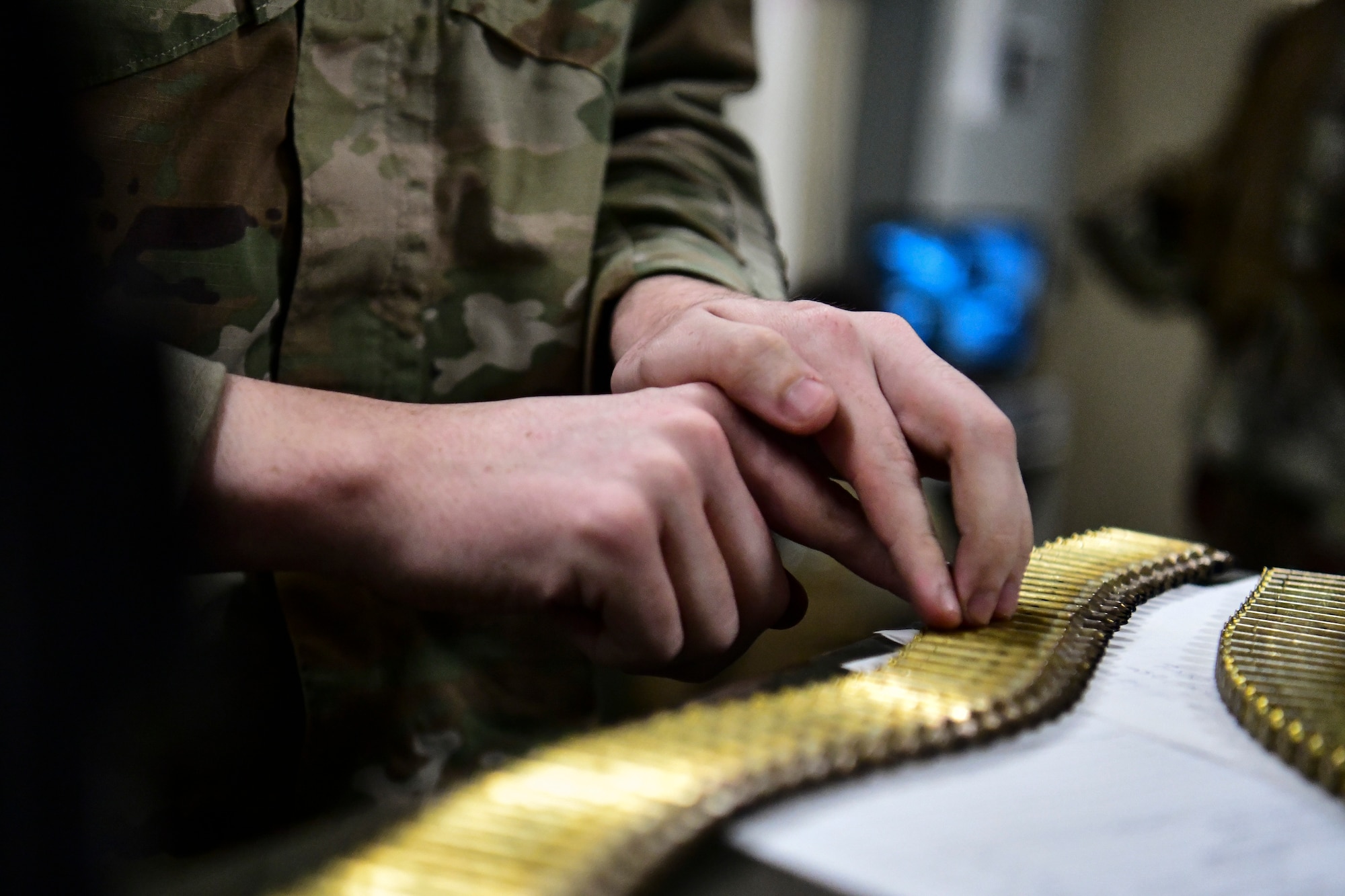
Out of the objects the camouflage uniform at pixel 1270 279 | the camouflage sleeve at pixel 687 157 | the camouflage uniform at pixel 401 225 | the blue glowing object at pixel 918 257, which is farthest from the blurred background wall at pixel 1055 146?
the camouflage uniform at pixel 401 225

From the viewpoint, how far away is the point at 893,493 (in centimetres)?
63

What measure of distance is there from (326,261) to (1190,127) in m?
3.98

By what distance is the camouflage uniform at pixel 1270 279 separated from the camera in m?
2.13

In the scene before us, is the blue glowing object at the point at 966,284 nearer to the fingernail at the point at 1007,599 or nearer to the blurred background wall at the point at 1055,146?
the blurred background wall at the point at 1055,146

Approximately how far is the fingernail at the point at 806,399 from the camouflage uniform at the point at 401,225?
0.81ft

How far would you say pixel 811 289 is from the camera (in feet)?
10.1

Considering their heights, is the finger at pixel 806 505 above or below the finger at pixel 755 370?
below

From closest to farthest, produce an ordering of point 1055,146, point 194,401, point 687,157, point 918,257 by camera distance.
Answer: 1. point 194,401
2. point 687,157
3. point 918,257
4. point 1055,146

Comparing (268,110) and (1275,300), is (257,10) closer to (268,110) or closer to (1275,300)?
(268,110)

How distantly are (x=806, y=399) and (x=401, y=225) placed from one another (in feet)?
1.23

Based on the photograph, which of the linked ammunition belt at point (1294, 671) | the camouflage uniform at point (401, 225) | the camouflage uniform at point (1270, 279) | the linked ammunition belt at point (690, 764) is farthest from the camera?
the camouflage uniform at point (1270, 279)

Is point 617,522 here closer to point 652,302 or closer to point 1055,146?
point 652,302

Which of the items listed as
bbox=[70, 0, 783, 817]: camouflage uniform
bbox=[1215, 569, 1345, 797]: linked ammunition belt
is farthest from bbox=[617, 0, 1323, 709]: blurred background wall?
bbox=[1215, 569, 1345, 797]: linked ammunition belt

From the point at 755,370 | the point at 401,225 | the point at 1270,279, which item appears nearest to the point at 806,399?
the point at 755,370
